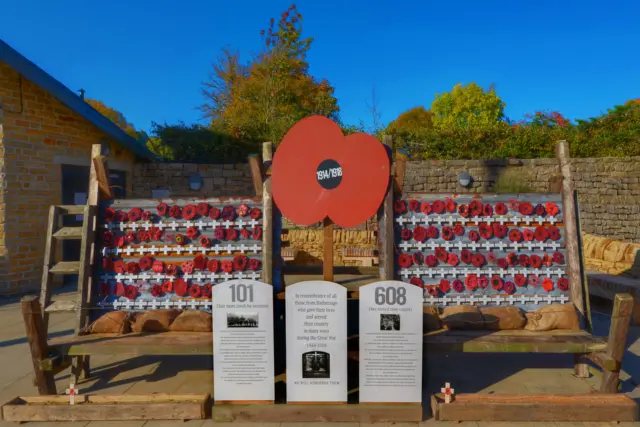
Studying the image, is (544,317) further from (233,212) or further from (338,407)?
(233,212)

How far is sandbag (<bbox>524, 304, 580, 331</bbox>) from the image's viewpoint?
379 cm

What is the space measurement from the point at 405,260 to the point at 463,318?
29.5 inches

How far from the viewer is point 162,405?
10.7ft

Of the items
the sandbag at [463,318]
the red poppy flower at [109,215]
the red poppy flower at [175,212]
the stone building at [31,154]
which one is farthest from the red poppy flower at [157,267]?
the stone building at [31,154]

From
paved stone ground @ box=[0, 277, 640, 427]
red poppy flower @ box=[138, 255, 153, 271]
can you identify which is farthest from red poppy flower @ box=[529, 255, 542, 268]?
red poppy flower @ box=[138, 255, 153, 271]

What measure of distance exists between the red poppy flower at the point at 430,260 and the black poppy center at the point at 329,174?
4.39 feet

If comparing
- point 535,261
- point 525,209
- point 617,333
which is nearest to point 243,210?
point 525,209

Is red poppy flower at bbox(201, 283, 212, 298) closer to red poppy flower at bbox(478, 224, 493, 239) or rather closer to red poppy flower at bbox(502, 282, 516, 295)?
red poppy flower at bbox(478, 224, 493, 239)

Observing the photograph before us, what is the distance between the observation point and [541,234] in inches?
167

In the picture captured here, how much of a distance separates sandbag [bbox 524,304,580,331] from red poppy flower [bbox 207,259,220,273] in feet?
9.55

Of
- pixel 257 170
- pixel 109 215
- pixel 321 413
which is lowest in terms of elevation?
pixel 321 413

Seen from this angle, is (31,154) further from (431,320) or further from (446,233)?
(431,320)

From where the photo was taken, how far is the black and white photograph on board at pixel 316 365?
3260 mm

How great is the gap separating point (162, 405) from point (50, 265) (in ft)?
5.87
